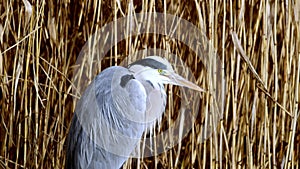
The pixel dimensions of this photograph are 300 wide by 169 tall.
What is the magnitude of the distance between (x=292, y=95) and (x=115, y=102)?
0.41 metres

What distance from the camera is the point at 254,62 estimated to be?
1.14 meters

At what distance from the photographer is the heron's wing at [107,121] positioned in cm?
105

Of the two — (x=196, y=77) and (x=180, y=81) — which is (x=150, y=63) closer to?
(x=180, y=81)

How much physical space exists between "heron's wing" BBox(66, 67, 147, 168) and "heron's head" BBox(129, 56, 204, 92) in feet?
0.08

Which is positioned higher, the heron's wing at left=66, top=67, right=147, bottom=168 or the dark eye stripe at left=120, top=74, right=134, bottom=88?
the dark eye stripe at left=120, top=74, right=134, bottom=88

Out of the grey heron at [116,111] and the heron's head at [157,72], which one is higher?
the heron's head at [157,72]

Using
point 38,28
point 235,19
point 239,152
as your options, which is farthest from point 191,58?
point 38,28

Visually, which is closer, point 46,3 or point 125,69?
point 125,69

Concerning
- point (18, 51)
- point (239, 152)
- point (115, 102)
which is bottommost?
point (239, 152)

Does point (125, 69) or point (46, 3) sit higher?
point (46, 3)

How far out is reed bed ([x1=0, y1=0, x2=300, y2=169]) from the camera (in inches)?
42.5

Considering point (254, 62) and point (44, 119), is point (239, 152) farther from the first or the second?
point (44, 119)

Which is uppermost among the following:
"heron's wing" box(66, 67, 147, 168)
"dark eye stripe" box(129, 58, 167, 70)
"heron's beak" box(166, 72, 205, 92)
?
"dark eye stripe" box(129, 58, 167, 70)

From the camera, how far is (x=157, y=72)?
41.3 inches
